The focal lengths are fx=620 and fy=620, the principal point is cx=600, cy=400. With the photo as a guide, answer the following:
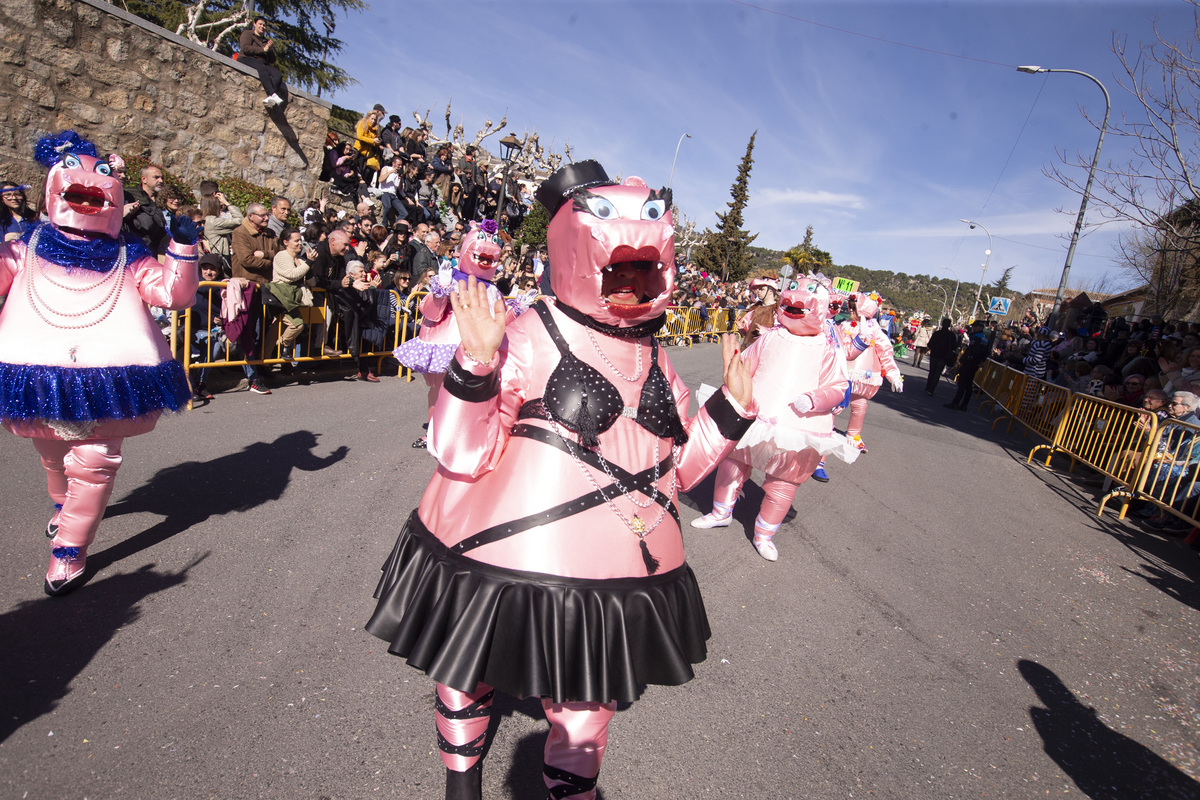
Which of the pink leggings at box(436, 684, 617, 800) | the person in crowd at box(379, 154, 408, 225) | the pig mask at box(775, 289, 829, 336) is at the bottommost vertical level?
the pink leggings at box(436, 684, 617, 800)

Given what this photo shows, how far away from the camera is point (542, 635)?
1.58 m

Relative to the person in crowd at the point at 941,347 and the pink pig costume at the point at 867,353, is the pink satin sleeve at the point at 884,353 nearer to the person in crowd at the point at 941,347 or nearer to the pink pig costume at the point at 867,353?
the pink pig costume at the point at 867,353

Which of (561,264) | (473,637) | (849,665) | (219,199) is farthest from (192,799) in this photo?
(219,199)

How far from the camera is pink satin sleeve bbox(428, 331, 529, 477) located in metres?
1.60

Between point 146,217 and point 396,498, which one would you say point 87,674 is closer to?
point 396,498

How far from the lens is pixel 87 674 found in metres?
2.36

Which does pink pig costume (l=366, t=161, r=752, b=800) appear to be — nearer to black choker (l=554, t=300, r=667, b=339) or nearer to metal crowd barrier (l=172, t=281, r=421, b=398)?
black choker (l=554, t=300, r=667, b=339)

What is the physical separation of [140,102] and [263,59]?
6.97ft

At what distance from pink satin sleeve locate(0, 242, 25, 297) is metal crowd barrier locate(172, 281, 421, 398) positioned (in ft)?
11.7

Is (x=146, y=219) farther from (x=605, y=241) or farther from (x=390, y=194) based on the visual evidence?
(x=605, y=241)

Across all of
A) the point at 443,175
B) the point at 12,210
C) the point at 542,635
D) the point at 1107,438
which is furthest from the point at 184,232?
the point at 443,175

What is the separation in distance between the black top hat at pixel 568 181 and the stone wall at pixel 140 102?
23.9 feet

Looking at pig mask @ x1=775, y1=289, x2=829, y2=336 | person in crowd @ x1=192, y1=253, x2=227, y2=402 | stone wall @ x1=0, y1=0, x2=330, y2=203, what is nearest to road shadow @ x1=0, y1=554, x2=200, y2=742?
person in crowd @ x1=192, y1=253, x2=227, y2=402

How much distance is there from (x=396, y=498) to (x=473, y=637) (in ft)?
9.85
